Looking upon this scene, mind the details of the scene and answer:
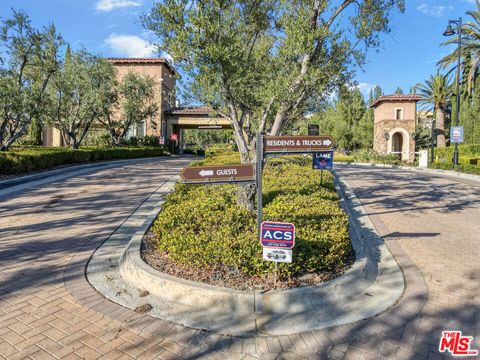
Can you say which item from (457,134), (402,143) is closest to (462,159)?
(457,134)

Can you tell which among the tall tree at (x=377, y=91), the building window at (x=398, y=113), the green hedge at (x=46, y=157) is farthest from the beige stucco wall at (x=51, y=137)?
the tall tree at (x=377, y=91)

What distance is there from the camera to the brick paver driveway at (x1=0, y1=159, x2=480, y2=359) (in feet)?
9.92

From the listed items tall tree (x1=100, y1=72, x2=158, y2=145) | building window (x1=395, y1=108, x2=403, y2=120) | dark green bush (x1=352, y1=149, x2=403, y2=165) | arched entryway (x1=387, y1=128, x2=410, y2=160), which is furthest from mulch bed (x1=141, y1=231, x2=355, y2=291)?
building window (x1=395, y1=108, x2=403, y2=120)

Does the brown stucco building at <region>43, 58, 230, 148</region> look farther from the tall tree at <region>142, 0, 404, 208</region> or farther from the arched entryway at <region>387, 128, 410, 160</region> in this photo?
the tall tree at <region>142, 0, 404, 208</region>

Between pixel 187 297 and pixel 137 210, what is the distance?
494cm

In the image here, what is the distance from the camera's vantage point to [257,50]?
6684 mm

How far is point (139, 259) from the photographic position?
448cm

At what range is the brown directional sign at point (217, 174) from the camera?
4305 mm

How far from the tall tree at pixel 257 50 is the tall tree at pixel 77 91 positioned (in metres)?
17.8

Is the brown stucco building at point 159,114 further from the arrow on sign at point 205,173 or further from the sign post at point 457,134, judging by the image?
the arrow on sign at point 205,173

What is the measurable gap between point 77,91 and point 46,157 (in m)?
9.01

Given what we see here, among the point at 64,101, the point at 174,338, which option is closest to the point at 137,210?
the point at 174,338

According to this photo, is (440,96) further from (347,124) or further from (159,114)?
(159,114)

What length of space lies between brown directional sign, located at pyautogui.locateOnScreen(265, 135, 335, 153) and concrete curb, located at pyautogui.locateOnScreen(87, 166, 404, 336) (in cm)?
168
